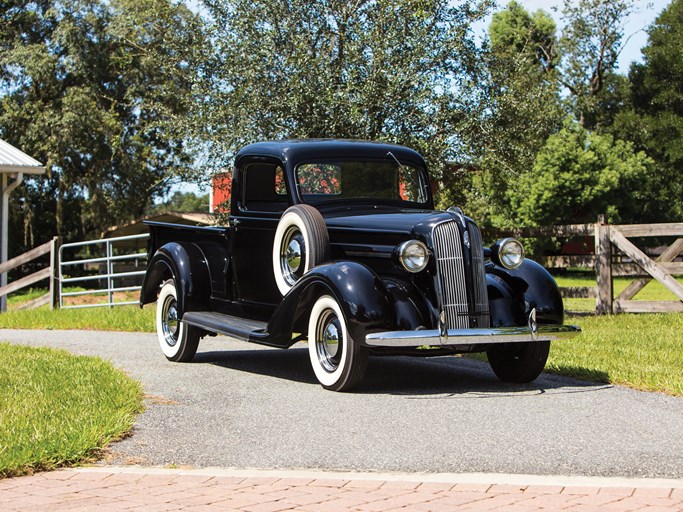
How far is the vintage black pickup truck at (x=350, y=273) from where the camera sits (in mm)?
7461

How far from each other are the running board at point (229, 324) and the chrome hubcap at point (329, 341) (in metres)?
0.54

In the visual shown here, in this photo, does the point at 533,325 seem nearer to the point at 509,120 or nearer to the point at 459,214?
the point at 459,214

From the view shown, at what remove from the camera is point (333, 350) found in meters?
7.80

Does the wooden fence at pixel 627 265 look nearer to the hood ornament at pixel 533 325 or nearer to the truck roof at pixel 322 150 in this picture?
the truck roof at pixel 322 150

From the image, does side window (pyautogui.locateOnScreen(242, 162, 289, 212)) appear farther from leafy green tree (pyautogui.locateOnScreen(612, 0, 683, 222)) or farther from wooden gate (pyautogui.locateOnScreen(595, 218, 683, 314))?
leafy green tree (pyautogui.locateOnScreen(612, 0, 683, 222))

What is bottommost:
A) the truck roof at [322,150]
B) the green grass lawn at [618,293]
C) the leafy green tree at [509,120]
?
the green grass lawn at [618,293]

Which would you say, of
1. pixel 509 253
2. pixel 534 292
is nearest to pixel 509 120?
pixel 509 253

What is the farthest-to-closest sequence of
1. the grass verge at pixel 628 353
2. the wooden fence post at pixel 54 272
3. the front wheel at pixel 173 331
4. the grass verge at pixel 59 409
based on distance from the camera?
1. the wooden fence post at pixel 54 272
2. the front wheel at pixel 173 331
3. the grass verge at pixel 628 353
4. the grass verge at pixel 59 409

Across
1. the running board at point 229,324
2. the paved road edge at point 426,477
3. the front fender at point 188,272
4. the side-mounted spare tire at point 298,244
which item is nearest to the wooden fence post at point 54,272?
the front fender at point 188,272

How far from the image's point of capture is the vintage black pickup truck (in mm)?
7461

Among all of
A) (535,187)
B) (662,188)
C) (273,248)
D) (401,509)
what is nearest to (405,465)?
(401,509)

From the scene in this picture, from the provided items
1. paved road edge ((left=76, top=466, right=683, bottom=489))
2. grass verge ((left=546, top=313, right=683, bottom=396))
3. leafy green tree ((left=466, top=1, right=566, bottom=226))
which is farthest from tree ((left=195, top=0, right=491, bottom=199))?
paved road edge ((left=76, top=466, right=683, bottom=489))

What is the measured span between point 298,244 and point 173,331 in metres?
2.59

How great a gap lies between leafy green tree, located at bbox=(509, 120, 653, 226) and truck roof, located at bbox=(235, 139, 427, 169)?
36.9 m
